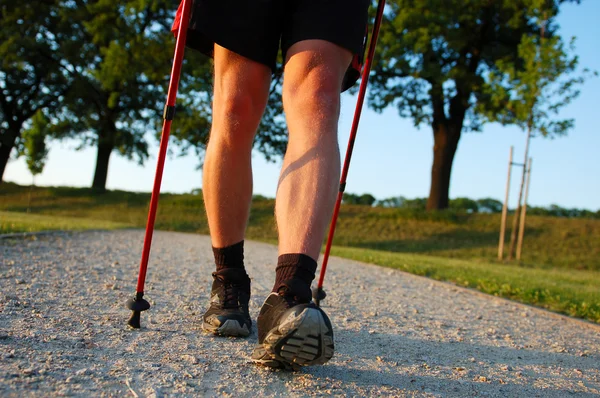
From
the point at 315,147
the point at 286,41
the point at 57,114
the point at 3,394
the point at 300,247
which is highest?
the point at 57,114

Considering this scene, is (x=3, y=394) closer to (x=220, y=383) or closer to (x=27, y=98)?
(x=220, y=383)

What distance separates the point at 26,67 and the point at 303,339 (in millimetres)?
29497

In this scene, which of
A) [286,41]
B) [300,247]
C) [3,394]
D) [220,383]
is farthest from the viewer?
[286,41]

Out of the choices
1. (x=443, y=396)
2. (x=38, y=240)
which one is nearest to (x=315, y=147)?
(x=443, y=396)

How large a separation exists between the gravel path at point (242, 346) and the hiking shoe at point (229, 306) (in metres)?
0.05

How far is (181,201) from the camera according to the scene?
841 inches

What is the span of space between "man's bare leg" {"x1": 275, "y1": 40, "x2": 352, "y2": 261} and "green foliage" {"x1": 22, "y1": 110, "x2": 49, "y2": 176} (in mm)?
25977

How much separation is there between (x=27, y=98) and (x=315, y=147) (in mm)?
29963

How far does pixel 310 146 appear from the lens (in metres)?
1.99

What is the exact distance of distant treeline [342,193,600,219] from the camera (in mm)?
22062

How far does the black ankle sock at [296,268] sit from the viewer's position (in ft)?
5.99

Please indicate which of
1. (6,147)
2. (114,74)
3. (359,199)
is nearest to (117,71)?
(114,74)

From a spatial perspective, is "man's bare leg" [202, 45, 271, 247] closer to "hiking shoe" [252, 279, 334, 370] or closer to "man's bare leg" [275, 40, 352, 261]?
"man's bare leg" [275, 40, 352, 261]

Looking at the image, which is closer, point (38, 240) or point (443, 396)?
point (443, 396)
